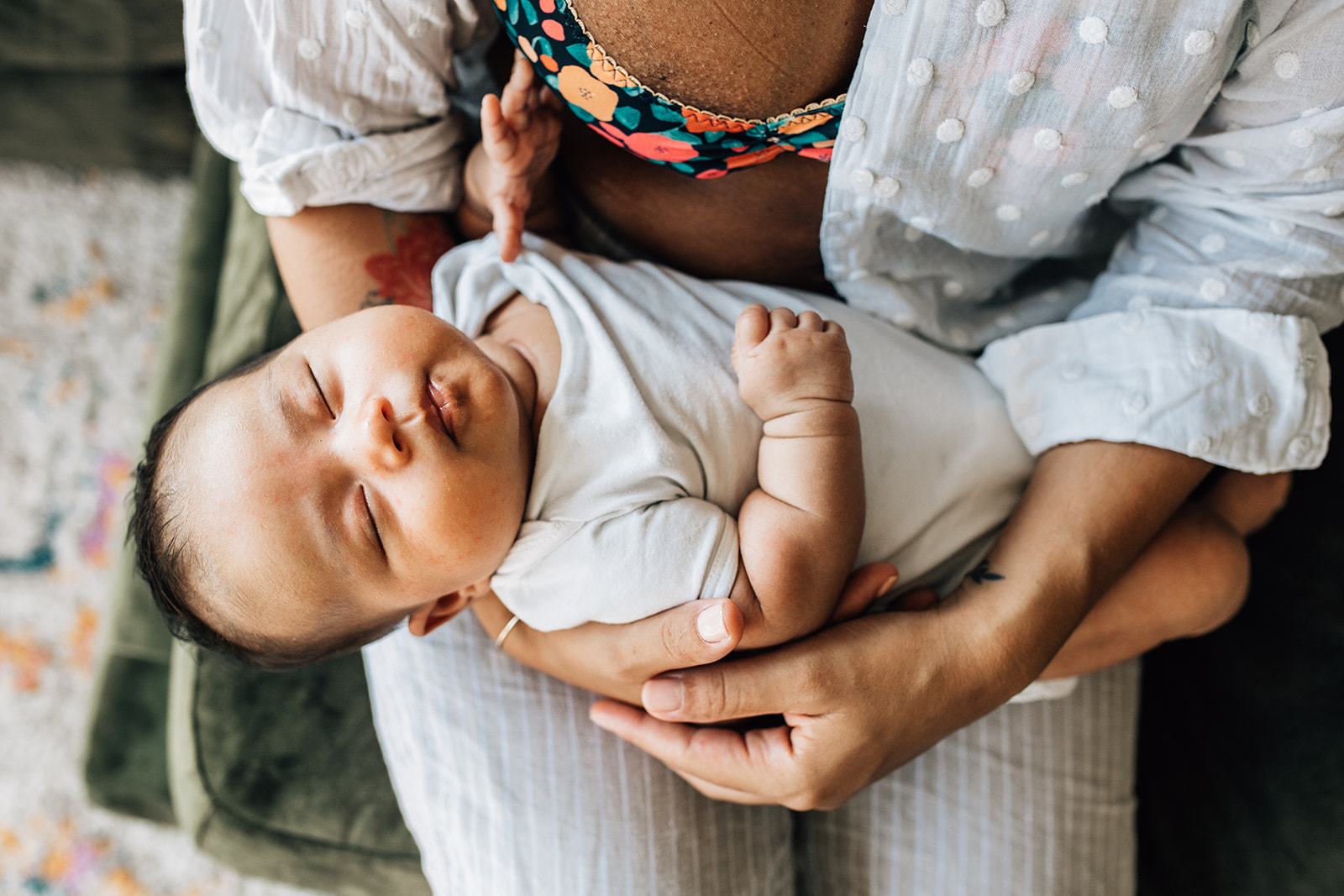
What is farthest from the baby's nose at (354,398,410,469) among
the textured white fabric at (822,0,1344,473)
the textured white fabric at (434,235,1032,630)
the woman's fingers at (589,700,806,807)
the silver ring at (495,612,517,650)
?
the textured white fabric at (822,0,1344,473)

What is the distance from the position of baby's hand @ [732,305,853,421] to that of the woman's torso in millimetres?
154

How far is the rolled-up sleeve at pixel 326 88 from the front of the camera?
822 mm

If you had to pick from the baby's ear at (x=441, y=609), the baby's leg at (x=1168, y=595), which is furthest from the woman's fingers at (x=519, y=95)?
the baby's leg at (x=1168, y=595)

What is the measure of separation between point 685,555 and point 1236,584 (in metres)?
0.66

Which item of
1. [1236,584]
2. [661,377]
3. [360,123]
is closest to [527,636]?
[661,377]

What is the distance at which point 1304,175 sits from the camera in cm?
77

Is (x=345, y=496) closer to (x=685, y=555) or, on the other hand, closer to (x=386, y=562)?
(x=386, y=562)

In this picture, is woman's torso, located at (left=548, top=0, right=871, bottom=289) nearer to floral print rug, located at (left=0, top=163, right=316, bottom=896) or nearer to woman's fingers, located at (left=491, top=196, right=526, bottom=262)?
woman's fingers, located at (left=491, top=196, right=526, bottom=262)

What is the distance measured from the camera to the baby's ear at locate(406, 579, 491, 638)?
94cm

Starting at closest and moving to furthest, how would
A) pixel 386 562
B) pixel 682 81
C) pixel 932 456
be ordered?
pixel 682 81 < pixel 386 562 < pixel 932 456

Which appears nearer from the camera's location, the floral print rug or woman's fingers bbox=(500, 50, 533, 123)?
woman's fingers bbox=(500, 50, 533, 123)

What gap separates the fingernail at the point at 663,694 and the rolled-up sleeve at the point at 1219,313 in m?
0.49

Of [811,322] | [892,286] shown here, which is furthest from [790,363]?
[892,286]

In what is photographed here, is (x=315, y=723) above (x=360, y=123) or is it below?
below
